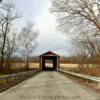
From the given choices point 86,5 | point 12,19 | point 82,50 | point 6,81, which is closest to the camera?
point 6,81

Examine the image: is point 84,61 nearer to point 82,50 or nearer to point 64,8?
point 82,50

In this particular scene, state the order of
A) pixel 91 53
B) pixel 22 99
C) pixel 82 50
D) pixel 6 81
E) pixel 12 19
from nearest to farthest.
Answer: pixel 22 99 < pixel 6 81 < pixel 91 53 < pixel 82 50 < pixel 12 19

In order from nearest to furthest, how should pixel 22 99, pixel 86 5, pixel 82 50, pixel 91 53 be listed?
pixel 22 99
pixel 86 5
pixel 91 53
pixel 82 50

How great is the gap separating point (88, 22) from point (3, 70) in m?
22.5

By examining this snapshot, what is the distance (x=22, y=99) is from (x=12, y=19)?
43987 mm

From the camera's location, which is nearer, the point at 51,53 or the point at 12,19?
the point at 12,19

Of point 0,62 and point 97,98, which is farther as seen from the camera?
point 0,62

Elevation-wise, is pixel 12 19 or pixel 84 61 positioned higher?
pixel 12 19

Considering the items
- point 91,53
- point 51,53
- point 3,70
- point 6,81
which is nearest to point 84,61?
point 91,53

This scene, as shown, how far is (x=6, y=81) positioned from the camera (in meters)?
26.1

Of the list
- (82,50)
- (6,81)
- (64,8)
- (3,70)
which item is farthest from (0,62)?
(6,81)

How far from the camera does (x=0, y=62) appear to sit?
55125 millimetres

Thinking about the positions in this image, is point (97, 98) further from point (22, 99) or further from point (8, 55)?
point (8, 55)

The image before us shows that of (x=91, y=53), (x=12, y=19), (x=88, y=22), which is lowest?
(x=91, y=53)
